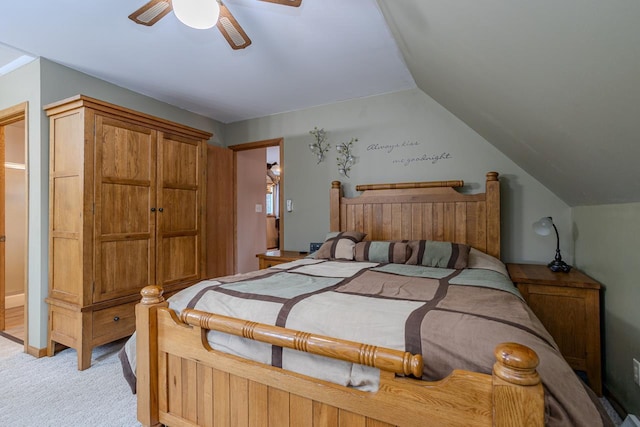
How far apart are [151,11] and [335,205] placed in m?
2.18

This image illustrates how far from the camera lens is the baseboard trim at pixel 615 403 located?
5.52 feet

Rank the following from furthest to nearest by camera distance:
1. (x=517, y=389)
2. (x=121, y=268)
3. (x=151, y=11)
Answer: (x=121, y=268) < (x=151, y=11) < (x=517, y=389)

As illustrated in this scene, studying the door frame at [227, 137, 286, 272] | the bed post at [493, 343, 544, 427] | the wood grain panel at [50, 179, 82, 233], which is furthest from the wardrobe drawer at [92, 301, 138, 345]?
the bed post at [493, 343, 544, 427]

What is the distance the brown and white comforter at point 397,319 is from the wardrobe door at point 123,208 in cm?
106

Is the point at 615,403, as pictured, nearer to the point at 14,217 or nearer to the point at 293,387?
the point at 293,387

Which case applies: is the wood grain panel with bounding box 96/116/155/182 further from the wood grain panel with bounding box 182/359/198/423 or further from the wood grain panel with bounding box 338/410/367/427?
the wood grain panel with bounding box 338/410/367/427

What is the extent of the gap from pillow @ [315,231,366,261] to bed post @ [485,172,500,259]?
110cm

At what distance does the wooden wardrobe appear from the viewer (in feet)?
7.54

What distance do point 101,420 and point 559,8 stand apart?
8.69ft

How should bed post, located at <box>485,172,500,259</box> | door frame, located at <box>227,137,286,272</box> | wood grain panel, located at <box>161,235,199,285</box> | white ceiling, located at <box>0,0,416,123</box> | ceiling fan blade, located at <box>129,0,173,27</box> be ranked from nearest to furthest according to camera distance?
ceiling fan blade, located at <box>129,0,173,27</box>, white ceiling, located at <box>0,0,416,123</box>, bed post, located at <box>485,172,500,259</box>, wood grain panel, located at <box>161,235,199,285</box>, door frame, located at <box>227,137,286,272</box>

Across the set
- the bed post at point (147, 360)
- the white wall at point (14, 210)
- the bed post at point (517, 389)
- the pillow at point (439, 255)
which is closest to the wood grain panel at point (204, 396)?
the bed post at point (147, 360)

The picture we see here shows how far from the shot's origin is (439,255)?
2.30 m

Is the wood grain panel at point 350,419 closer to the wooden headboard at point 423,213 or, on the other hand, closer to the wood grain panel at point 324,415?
the wood grain panel at point 324,415

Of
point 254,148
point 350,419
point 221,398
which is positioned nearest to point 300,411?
point 350,419
